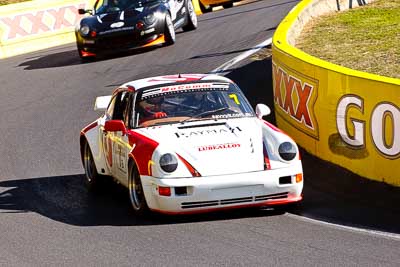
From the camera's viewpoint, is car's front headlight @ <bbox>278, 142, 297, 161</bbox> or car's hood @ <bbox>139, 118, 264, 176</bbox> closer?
car's hood @ <bbox>139, 118, 264, 176</bbox>

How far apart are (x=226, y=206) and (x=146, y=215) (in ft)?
2.65

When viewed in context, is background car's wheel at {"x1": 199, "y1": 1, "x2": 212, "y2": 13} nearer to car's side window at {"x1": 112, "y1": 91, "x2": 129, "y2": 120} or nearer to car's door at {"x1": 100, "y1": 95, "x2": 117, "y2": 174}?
car's door at {"x1": 100, "y1": 95, "x2": 117, "y2": 174}

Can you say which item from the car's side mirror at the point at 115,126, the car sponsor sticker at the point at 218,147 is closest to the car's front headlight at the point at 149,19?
the car's side mirror at the point at 115,126

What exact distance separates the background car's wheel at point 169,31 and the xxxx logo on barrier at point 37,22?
5341 mm

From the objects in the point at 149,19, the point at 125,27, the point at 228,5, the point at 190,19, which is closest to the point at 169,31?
the point at 149,19

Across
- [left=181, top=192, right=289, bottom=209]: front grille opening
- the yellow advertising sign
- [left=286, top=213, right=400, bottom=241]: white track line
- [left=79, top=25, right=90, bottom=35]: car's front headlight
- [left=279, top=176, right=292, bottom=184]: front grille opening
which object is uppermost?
[left=279, top=176, right=292, bottom=184]: front grille opening

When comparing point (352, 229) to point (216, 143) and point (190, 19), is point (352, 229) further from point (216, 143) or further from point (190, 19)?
point (190, 19)

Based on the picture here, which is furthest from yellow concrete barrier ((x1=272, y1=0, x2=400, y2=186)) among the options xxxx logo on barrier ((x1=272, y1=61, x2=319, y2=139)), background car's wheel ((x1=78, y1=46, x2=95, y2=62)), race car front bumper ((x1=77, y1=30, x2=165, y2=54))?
background car's wheel ((x1=78, y1=46, x2=95, y2=62))

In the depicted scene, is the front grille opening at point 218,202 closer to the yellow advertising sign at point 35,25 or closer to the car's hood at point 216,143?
the car's hood at point 216,143

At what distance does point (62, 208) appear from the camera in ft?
36.1

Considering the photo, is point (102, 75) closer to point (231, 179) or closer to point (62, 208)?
point (62, 208)

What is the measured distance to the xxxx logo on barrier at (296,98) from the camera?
12.3 m

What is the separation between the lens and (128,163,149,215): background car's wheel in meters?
10.1

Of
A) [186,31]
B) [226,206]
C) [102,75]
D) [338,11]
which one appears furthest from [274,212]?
[186,31]
